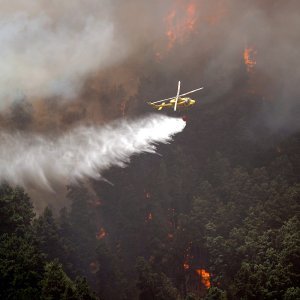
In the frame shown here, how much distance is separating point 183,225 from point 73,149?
29.4 m

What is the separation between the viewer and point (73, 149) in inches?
2697

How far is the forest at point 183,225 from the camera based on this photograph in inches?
1962

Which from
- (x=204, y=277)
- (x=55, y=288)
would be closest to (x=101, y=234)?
(x=204, y=277)

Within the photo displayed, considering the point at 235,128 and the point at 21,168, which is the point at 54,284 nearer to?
the point at 21,168

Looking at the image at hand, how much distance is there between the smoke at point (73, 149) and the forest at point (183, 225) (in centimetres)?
500

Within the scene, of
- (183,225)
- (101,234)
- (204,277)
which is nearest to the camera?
(183,225)

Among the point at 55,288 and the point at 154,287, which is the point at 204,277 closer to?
the point at 154,287

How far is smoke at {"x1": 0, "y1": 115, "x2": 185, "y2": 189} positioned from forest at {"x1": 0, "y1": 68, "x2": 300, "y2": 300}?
5.00 metres

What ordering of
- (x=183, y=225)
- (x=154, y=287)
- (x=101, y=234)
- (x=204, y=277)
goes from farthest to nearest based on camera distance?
(x=101, y=234) < (x=204, y=277) < (x=183, y=225) < (x=154, y=287)

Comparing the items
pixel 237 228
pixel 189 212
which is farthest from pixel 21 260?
pixel 189 212

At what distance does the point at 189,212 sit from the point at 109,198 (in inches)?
923

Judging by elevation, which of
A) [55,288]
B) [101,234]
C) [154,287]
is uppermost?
[101,234]

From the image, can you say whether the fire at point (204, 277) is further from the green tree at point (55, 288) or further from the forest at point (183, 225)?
the green tree at point (55, 288)

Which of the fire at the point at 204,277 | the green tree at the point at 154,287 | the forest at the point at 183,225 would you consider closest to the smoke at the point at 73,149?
the forest at the point at 183,225
